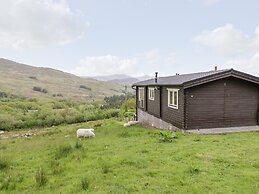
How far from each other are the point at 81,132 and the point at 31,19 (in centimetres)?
2050

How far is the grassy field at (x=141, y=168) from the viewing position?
6770 millimetres

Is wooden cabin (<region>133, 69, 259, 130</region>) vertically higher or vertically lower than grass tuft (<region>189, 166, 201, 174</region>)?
higher

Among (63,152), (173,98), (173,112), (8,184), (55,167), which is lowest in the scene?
(8,184)

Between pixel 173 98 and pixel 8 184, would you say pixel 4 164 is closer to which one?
pixel 8 184

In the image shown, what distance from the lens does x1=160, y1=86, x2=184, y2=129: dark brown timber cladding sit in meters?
14.5

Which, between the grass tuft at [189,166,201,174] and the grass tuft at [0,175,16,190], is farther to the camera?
the grass tuft at [189,166,201,174]

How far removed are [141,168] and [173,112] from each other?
8162 millimetres

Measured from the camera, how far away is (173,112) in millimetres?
15844

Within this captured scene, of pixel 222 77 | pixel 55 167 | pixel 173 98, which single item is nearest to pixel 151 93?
pixel 173 98

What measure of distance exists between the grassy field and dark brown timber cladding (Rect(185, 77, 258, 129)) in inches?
112

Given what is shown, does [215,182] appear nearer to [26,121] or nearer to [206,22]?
[26,121]

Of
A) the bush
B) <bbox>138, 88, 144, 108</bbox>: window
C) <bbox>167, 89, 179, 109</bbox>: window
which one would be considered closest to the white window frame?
<bbox>138, 88, 144, 108</bbox>: window

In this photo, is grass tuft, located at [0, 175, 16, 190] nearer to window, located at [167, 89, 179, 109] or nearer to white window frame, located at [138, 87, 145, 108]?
window, located at [167, 89, 179, 109]

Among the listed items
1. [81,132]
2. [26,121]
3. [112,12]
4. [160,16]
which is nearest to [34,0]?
[112,12]
